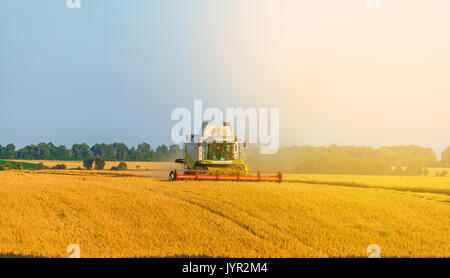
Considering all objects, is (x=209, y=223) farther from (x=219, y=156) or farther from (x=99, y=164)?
(x=99, y=164)

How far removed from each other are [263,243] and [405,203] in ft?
44.0

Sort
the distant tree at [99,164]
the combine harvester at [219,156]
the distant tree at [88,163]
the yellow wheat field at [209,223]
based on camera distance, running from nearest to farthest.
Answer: the yellow wheat field at [209,223], the combine harvester at [219,156], the distant tree at [88,163], the distant tree at [99,164]

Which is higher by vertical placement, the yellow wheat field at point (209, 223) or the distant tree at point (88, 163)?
the distant tree at point (88, 163)

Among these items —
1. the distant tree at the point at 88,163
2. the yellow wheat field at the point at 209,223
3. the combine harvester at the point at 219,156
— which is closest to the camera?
the yellow wheat field at the point at 209,223

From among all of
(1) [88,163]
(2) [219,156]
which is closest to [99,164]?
(1) [88,163]

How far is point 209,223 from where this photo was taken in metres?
15.8

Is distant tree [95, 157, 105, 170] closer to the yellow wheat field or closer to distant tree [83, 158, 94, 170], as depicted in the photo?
distant tree [83, 158, 94, 170]

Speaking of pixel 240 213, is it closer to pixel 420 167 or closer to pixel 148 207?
pixel 148 207

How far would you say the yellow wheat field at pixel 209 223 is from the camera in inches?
510

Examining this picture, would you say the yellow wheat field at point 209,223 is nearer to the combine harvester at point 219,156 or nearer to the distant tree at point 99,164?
the combine harvester at point 219,156

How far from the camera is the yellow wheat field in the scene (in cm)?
1296

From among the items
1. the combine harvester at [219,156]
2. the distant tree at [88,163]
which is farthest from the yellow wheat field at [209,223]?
the distant tree at [88,163]
